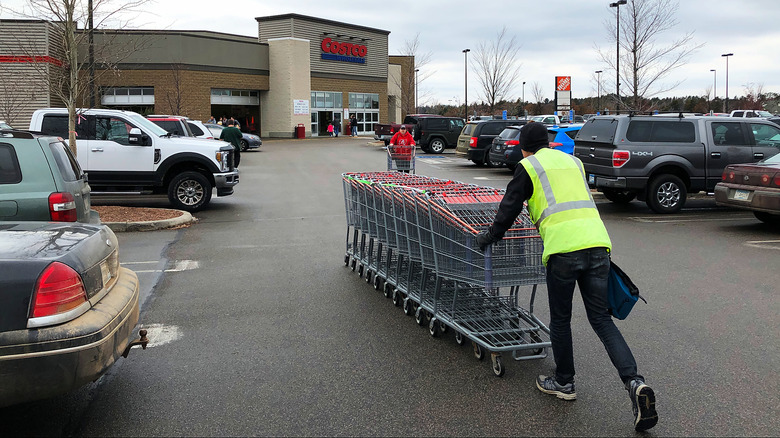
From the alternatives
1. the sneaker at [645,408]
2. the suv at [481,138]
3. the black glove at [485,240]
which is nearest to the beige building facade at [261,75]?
the suv at [481,138]

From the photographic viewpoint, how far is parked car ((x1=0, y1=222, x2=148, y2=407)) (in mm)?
3693

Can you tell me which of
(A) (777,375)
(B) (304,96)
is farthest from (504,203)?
(B) (304,96)

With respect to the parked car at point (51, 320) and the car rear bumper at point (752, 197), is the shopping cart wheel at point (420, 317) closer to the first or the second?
the parked car at point (51, 320)

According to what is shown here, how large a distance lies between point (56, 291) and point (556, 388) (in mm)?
3185

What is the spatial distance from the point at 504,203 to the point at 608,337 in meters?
1.09

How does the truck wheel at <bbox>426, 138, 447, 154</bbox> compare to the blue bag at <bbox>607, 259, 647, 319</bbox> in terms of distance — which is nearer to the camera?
the blue bag at <bbox>607, 259, 647, 319</bbox>

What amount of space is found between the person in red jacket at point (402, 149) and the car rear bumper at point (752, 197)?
6976 millimetres

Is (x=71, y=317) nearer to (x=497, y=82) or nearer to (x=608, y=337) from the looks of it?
(x=608, y=337)

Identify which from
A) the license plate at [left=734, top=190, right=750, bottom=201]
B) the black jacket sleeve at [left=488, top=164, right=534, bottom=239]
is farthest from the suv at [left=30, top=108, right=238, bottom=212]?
the black jacket sleeve at [left=488, top=164, right=534, bottom=239]

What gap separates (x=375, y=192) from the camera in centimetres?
730

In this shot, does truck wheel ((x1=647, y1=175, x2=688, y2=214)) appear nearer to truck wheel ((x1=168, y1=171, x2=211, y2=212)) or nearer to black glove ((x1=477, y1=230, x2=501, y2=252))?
truck wheel ((x1=168, y1=171, x2=211, y2=212))

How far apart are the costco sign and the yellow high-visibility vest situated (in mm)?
50572

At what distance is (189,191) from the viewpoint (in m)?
14.6

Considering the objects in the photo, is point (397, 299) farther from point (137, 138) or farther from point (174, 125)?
point (174, 125)
